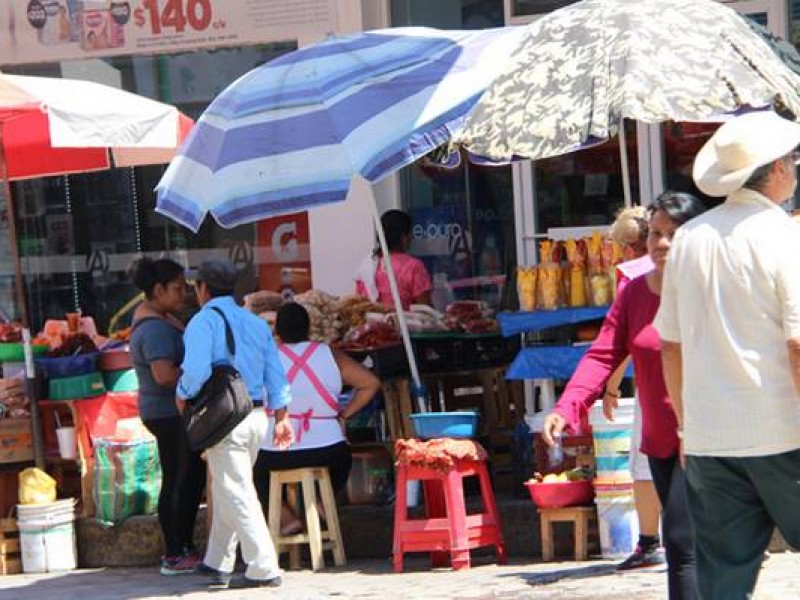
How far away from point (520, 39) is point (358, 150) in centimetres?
108

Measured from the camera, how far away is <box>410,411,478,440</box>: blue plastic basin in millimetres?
9516

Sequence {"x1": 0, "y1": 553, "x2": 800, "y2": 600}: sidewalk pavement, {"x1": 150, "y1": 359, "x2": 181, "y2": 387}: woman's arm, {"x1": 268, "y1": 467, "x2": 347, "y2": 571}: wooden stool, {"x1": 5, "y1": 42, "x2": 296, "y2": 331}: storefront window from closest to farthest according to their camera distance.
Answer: {"x1": 0, "y1": 553, "x2": 800, "y2": 600}: sidewalk pavement < {"x1": 150, "y1": 359, "x2": 181, "y2": 387}: woman's arm < {"x1": 268, "y1": 467, "x2": 347, "y2": 571}: wooden stool < {"x1": 5, "y1": 42, "x2": 296, "y2": 331}: storefront window

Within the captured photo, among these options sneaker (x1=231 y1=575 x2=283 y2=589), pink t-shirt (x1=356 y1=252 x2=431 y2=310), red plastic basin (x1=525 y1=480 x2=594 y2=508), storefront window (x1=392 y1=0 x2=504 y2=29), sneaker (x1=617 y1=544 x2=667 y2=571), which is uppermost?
storefront window (x1=392 y1=0 x2=504 y2=29)

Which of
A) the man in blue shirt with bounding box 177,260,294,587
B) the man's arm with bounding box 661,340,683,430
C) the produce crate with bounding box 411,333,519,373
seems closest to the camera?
the man's arm with bounding box 661,340,683,430

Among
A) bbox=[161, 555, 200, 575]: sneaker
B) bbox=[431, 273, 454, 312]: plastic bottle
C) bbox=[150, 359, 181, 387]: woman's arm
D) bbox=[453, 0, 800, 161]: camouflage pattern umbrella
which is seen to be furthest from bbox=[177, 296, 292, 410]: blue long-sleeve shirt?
bbox=[431, 273, 454, 312]: plastic bottle

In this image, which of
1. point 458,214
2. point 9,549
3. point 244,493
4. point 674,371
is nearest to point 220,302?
point 244,493

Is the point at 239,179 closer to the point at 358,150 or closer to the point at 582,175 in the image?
the point at 358,150

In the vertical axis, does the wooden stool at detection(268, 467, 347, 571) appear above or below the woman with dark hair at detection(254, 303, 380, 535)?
below

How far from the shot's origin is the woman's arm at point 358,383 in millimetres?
10016

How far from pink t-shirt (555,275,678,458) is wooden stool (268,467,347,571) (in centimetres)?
344

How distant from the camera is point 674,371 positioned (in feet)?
18.7

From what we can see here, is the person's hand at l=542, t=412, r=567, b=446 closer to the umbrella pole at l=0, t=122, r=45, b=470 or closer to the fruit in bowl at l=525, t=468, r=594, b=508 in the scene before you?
the fruit in bowl at l=525, t=468, r=594, b=508

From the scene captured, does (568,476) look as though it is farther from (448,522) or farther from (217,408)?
(217,408)

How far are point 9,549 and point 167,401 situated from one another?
1619 millimetres
